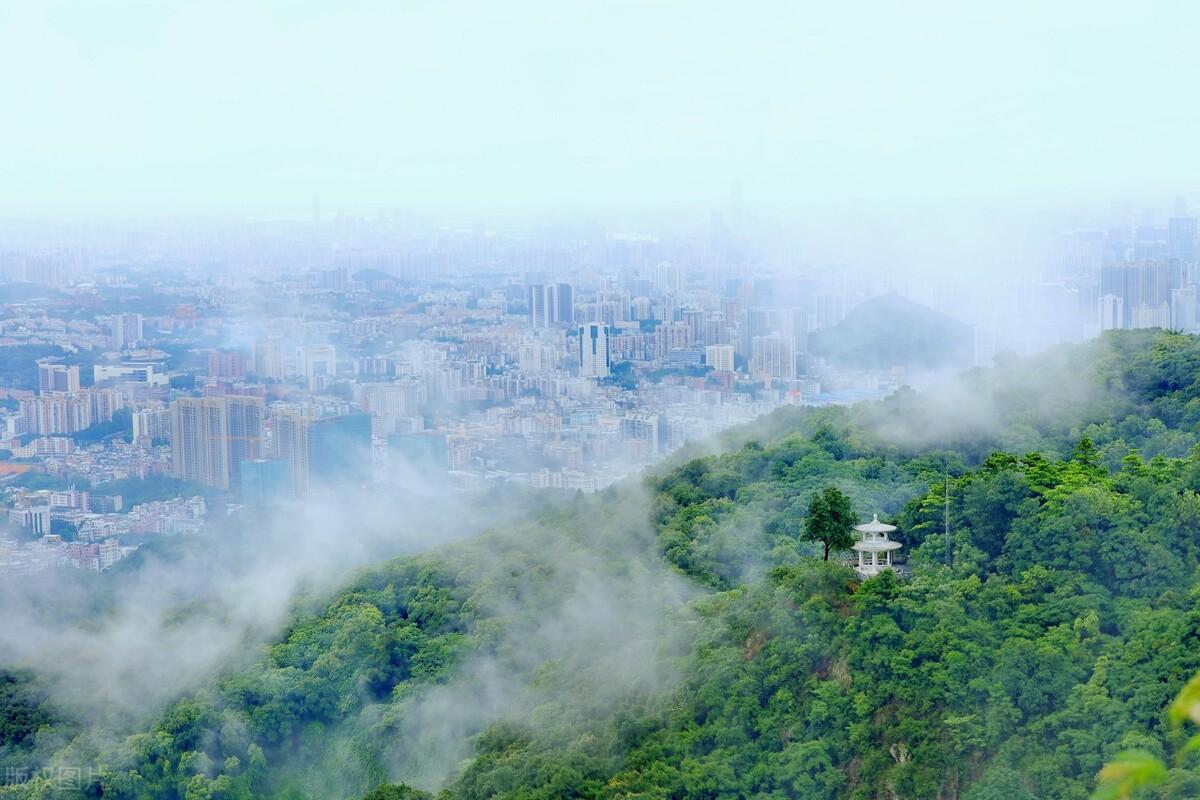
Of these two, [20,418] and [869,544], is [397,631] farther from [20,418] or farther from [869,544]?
[20,418]

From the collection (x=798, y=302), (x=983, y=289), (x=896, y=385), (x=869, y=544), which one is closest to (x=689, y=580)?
(x=869, y=544)

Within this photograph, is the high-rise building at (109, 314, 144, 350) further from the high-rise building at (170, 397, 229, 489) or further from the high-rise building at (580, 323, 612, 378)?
the high-rise building at (580, 323, 612, 378)

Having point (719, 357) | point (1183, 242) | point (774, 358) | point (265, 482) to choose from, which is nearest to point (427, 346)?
point (719, 357)

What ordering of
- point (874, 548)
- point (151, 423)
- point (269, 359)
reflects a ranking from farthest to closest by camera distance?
point (269, 359) → point (151, 423) → point (874, 548)

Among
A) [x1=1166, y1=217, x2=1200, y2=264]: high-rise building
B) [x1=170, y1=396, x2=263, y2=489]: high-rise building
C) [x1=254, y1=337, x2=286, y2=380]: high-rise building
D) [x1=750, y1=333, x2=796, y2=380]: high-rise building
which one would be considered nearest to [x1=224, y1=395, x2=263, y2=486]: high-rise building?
[x1=170, y1=396, x2=263, y2=489]: high-rise building

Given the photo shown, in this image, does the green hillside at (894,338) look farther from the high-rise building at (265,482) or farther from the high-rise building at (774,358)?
the high-rise building at (265,482)

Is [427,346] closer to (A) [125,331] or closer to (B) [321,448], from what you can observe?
(B) [321,448]
